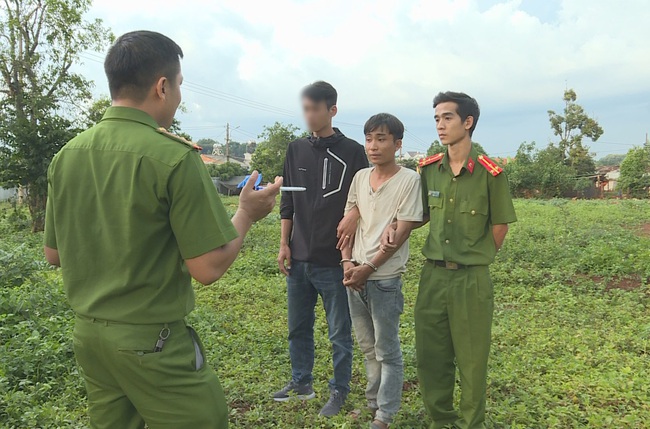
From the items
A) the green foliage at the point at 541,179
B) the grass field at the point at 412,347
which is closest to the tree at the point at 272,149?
the green foliage at the point at 541,179

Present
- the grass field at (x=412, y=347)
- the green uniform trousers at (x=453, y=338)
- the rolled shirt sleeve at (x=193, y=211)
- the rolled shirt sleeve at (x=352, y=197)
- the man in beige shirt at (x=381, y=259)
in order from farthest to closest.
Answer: the grass field at (x=412, y=347) < the rolled shirt sleeve at (x=352, y=197) < the man in beige shirt at (x=381, y=259) < the green uniform trousers at (x=453, y=338) < the rolled shirt sleeve at (x=193, y=211)

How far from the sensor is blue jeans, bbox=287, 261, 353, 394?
3.23 metres

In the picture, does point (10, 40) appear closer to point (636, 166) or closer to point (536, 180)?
point (536, 180)

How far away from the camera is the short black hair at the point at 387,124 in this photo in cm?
301

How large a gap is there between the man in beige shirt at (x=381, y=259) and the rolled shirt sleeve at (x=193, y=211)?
1.47 meters

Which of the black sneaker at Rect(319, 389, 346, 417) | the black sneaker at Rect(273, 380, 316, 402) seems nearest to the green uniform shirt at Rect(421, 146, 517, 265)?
the black sneaker at Rect(319, 389, 346, 417)

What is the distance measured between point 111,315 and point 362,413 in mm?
2079

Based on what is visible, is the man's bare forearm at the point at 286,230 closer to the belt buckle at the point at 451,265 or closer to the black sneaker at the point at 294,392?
the black sneaker at the point at 294,392

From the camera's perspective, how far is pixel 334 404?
3.26 m

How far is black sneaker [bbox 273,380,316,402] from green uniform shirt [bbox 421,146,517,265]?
4.41 feet

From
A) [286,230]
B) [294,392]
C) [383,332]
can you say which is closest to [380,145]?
[286,230]

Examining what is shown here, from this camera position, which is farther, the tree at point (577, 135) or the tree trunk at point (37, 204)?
the tree at point (577, 135)

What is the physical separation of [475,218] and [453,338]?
72 centimetres

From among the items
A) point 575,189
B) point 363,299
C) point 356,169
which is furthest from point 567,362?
point 575,189
